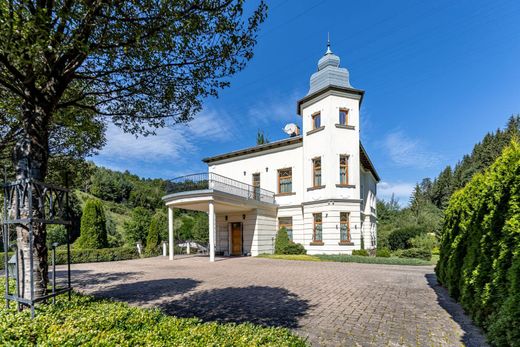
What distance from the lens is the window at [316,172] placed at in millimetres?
17328

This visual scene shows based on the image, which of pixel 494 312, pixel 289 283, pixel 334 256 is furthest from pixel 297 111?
pixel 494 312

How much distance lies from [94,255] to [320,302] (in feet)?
46.6

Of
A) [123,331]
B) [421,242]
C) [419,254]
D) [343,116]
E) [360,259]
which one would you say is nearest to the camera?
[123,331]

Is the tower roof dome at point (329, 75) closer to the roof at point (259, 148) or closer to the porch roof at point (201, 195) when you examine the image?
the roof at point (259, 148)

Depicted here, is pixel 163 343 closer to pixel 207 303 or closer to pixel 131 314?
pixel 131 314

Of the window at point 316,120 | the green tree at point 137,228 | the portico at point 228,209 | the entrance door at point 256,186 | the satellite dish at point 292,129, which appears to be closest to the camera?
the portico at point 228,209

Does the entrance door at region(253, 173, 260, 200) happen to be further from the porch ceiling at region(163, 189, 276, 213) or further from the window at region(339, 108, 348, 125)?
the window at region(339, 108, 348, 125)

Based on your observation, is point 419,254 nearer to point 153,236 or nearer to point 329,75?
point 329,75

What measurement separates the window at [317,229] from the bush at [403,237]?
856 cm

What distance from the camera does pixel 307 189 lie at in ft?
58.1

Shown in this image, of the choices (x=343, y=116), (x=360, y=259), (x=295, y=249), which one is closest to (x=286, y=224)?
(x=295, y=249)

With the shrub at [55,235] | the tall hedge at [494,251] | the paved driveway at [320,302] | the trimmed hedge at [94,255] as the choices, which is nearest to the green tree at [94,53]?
the paved driveway at [320,302]

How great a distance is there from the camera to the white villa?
16.2m

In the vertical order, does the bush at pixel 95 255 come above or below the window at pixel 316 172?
below
